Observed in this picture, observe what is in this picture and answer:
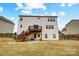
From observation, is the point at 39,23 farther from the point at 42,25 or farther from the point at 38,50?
the point at 38,50

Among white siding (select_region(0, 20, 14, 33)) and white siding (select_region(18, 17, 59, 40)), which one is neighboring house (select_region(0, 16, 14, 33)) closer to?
white siding (select_region(0, 20, 14, 33))

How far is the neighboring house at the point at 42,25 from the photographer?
17172mm

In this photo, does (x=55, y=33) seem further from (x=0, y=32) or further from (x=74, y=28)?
(x=0, y=32)

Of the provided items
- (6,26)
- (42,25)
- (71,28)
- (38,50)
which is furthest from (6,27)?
(38,50)

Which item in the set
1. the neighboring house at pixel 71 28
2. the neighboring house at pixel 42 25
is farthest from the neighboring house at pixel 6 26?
the neighboring house at pixel 71 28

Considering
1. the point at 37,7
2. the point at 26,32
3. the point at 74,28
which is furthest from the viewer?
the point at 74,28

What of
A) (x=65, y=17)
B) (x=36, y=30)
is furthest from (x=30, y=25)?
(x=65, y=17)

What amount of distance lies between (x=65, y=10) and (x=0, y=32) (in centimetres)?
705

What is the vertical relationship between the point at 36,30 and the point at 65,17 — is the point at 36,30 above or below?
below

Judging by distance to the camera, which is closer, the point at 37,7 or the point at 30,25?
the point at 37,7

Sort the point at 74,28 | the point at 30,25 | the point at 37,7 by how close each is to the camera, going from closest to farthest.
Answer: the point at 37,7
the point at 30,25
the point at 74,28

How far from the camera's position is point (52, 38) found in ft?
56.4

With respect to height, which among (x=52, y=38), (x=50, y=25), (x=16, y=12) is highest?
(x=16, y=12)

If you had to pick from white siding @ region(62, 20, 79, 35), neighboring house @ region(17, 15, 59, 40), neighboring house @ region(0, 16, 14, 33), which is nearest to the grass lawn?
neighboring house @ region(17, 15, 59, 40)
